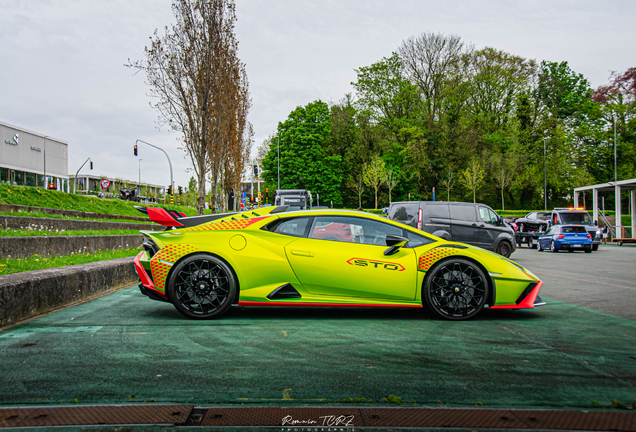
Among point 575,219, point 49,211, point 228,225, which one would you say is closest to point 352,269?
point 228,225

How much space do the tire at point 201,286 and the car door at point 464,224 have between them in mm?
10412

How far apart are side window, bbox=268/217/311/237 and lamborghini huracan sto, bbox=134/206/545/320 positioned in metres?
0.01

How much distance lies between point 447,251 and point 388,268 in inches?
27.9

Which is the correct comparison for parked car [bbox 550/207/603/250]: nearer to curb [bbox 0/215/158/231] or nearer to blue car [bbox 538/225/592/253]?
blue car [bbox 538/225/592/253]

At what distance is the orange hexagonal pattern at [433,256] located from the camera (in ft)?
17.0

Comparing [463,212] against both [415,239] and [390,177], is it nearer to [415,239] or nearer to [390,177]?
[415,239]

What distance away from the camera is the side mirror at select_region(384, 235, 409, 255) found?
17.0 feet

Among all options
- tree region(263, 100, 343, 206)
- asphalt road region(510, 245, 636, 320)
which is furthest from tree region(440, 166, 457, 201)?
asphalt road region(510, 245, 636, 320)

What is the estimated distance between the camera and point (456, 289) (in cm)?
522

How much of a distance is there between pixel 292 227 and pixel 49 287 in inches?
116

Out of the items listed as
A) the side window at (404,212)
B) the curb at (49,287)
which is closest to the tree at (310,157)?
the side window at (404,212)

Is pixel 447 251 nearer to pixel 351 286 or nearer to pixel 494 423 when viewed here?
pixel 351 286

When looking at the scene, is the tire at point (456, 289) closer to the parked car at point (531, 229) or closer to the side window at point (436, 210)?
the side window at point (436, 210)

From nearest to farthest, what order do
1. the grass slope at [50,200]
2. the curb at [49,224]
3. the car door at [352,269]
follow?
the car door at [352,269] → the curb at [49,224] → the grass slope at [50,200]
